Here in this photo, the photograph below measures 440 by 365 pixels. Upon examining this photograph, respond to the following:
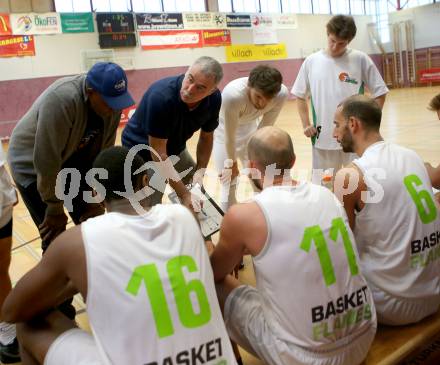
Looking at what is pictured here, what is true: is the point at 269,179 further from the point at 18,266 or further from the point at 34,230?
the point at 34,230

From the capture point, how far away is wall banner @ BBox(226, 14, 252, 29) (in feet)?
55.2

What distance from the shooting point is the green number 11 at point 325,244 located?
1652 mm

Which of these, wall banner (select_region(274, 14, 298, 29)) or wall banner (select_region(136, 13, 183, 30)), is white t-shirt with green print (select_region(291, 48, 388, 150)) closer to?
wall banner (select_region(136, 13, 183, 30))

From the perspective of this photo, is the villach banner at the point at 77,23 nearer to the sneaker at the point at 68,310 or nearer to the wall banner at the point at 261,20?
the wall banner at the point at 261,20

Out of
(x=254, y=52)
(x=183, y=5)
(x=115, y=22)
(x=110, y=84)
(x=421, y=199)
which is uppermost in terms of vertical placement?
(x=183, y=5)

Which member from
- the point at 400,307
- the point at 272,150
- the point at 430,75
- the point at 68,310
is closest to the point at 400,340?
the point at 400,307

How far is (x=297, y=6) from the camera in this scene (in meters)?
19.3

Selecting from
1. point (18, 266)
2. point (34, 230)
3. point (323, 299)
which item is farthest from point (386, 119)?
point (323, 299)

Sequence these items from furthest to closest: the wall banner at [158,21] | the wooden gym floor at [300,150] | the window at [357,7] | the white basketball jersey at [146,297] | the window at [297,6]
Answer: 1. the window at [357,7]
2. the window at [297,6]
3. the wall banner at [158,21]
4. the wooden gym floor at [300,150]
5. the white basketball jersey at [146,297]

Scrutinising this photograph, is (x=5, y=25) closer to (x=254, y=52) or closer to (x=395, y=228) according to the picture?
(x=254, y=52)

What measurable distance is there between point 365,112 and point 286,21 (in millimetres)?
17269

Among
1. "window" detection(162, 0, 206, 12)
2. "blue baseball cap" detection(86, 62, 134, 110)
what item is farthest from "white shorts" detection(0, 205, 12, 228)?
"window" detection(162, 0, 206, 12)

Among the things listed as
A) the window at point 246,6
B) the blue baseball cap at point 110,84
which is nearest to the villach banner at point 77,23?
the window at point 246,6

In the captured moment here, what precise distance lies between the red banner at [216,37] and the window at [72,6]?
4.06m
